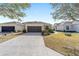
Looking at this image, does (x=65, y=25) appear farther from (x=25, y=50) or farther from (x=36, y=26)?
(x=25, y=50)

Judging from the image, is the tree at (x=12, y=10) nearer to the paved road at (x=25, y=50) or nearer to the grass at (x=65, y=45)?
the paved road at (x=25, y=50)

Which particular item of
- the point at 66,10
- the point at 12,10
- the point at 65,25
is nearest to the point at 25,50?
the point at 12,10

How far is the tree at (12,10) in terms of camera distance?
30.3ft

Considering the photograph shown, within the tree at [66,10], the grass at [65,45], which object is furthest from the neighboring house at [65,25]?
the tree at [66,10]

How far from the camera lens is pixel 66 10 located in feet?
25.8

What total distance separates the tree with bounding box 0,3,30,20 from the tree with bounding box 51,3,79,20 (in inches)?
69.6

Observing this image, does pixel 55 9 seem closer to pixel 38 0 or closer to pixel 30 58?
pixel 38 0

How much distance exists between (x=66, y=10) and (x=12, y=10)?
3.52 metres

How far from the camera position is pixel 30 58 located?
6918 mm

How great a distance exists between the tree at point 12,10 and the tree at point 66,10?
69.6 inches

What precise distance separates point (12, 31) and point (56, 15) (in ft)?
47.7

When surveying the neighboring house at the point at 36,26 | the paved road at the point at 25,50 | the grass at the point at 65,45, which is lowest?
the paved road at the point at 25,50

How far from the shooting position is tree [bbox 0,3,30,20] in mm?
9227

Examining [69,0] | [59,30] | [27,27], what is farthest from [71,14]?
[27,27]
